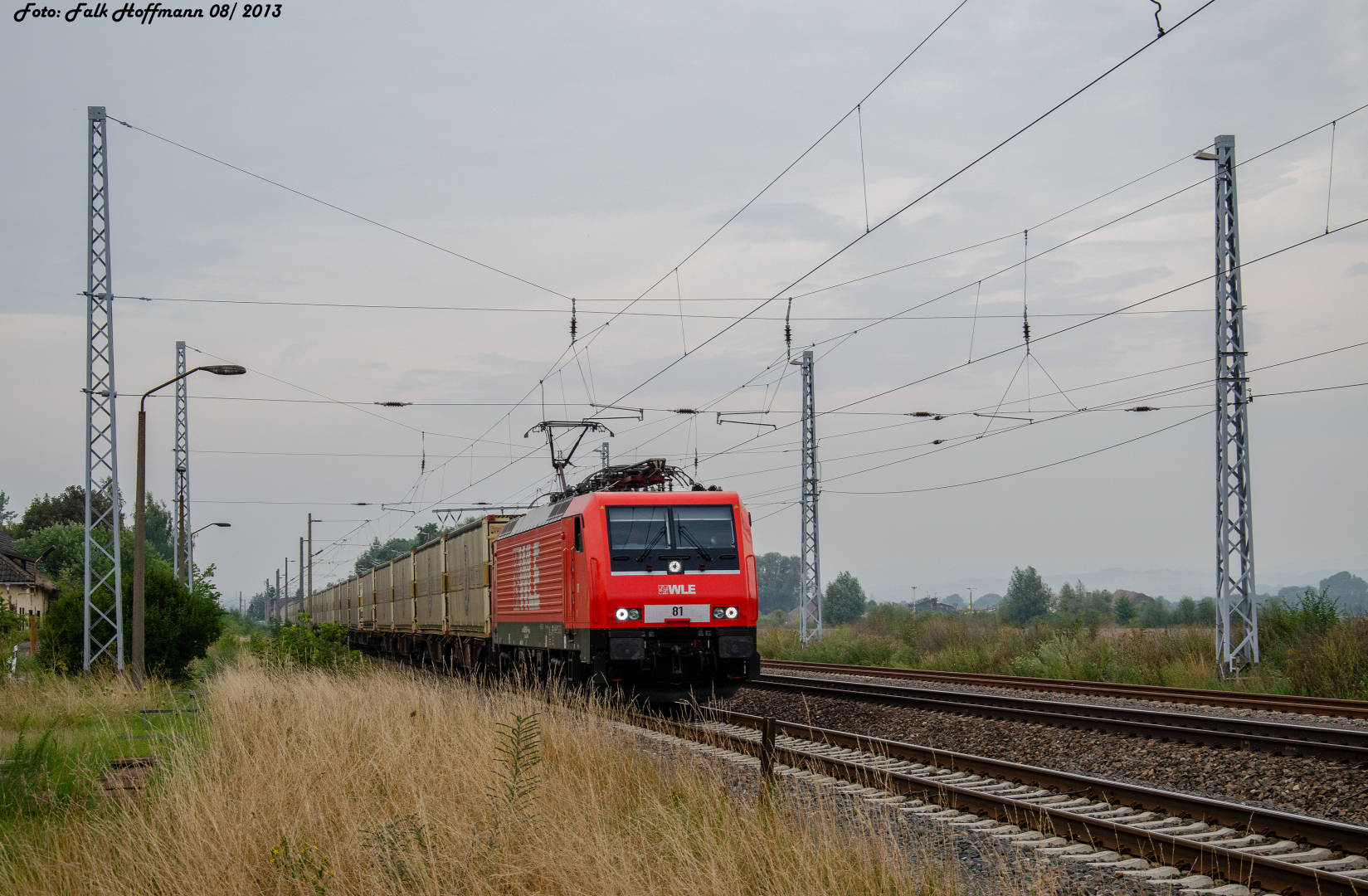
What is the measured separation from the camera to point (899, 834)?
7.71 m

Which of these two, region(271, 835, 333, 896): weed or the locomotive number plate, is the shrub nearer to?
the locomotive number plate

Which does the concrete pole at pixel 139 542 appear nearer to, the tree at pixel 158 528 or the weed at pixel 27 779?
the weed at pixel 27 779

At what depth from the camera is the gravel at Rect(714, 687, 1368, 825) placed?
29.5 ft

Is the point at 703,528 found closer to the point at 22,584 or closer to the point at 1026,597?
the point at 22,584

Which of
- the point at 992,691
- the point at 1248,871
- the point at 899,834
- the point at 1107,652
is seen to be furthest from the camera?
the point at 1107,652

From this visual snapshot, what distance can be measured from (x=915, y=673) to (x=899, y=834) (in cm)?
1507

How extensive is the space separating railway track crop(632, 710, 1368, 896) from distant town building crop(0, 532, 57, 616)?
48795 mm

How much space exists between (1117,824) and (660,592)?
8273 millimetres

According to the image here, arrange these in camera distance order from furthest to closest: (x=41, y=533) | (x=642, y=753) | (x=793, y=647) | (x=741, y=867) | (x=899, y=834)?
(x=41, y=533) < (x=793, y=647) < (x=642, y=753) < (x=899, y=834) < (x=741, y=867)

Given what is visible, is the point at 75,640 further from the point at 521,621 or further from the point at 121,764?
the point at 121,764

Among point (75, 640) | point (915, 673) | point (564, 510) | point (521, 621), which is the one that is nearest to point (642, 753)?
point (564, 510)

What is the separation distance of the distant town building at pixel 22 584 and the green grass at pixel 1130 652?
122 feet

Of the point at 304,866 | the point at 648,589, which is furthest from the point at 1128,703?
the point at 304,866

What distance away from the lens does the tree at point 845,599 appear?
109 metres
